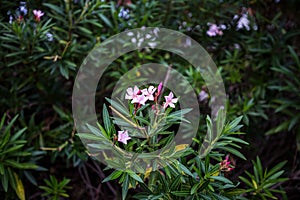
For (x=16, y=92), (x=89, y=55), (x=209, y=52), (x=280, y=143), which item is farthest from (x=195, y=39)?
(x=16, y=92)

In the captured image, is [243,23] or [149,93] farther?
[243,23]

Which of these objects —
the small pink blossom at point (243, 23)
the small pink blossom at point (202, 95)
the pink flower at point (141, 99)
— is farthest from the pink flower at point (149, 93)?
the small pink blossom at point (243, 23)

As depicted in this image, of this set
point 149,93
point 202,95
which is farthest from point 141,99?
point 202,95

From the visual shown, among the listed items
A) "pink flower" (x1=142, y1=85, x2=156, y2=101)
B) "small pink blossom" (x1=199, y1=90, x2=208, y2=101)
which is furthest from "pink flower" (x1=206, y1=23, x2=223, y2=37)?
"pink flower" (x1=142, y1=85, x2=156, y2=101)

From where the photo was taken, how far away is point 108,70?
1908 mm

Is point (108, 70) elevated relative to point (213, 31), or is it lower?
lower

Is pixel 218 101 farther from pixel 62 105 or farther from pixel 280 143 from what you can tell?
pixel 62 105

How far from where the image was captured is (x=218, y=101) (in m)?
1.81

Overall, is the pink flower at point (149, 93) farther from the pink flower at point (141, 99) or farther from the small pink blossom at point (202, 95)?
the small pink blossom at point (202, 95)

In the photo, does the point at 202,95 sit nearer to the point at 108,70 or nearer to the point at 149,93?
the point at 108,70

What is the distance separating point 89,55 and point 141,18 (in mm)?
330

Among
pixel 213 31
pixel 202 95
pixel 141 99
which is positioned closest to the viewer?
pixel 141 99

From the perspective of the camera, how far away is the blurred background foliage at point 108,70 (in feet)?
5.53

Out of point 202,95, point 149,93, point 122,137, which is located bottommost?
point 202,95
